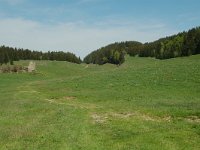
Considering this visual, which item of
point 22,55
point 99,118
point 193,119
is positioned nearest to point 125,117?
point 99,118

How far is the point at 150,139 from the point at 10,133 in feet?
27.3

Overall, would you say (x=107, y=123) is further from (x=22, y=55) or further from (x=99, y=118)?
(x=22, y=55)

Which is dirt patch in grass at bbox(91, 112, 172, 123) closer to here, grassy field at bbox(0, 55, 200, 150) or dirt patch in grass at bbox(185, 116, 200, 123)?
grassy field at bbox(0, 55, 200, 150)

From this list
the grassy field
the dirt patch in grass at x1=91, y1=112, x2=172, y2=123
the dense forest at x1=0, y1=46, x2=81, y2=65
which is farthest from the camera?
the dense forest at x1=0, y1=46, x2=81, y2=65

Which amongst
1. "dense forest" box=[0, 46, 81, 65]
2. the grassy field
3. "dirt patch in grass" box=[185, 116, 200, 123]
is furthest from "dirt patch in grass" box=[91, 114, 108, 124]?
"dense forest" box=[0, 46, 81, 65]

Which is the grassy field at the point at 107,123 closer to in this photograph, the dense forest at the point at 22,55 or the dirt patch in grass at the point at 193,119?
the dirt patch in grass at the point at 193,119

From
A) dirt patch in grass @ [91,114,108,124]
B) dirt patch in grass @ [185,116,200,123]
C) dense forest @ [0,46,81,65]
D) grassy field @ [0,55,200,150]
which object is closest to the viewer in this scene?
grassy field @ [0,55,200,150]

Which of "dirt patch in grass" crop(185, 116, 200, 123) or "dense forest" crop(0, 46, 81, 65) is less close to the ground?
"dense forest" crop(0, 46, 81, 65)

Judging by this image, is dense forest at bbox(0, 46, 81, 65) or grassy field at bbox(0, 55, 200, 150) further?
dense forest at bbox(0, 46, 81, 65)

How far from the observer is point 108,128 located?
24.6 metres

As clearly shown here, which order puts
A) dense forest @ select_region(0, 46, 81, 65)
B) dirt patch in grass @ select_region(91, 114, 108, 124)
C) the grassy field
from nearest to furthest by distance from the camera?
the grassy field < dirt patch in grass @ select_region(91, 114, 108, 124) < dense forest @ select_region(0, 46, 81, 65)

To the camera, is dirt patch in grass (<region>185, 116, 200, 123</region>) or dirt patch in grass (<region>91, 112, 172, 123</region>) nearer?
dirt patch in grass (<region>185, 116, 200, 123</region>)

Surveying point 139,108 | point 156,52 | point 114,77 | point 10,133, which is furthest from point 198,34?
point 10,133

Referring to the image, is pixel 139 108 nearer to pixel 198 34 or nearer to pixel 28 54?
pixel 198 34
